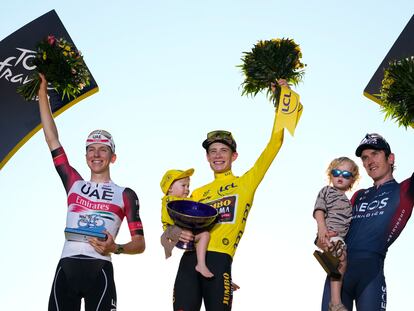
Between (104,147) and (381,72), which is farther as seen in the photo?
(381,72)

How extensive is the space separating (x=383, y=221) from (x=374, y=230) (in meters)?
0.12

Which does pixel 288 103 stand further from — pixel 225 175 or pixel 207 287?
pixel 207 287

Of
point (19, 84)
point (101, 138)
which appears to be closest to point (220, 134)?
point (101, 138)

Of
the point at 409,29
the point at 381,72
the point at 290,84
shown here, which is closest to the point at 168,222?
the point at 290,84

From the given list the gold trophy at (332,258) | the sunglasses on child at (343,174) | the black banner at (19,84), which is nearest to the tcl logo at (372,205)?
the sunglasses on child at (343,174)

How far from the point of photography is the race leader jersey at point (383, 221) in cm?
764

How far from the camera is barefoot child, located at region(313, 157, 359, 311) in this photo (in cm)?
754

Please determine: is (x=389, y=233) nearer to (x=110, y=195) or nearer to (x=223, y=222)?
(x=223, y=222)

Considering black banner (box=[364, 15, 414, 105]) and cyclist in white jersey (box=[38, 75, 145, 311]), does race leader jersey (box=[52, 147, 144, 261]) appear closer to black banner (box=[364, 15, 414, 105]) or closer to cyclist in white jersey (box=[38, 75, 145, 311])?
cyclist in white jersey (box=[38, 75, 145, 311])

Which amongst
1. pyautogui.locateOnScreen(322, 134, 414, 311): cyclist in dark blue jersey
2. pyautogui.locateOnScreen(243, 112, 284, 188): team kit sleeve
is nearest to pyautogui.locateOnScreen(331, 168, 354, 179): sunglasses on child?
pyautogui.locateOnScreen(322, 134, 414, 311): cyclist in dark blue jersey

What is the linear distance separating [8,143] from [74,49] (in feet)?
6.32

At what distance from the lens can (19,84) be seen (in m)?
10.1

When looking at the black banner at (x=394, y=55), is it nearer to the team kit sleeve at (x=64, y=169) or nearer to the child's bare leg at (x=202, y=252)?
the child's bare leg at (x=202, y=252)

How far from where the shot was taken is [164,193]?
27.4 feet
